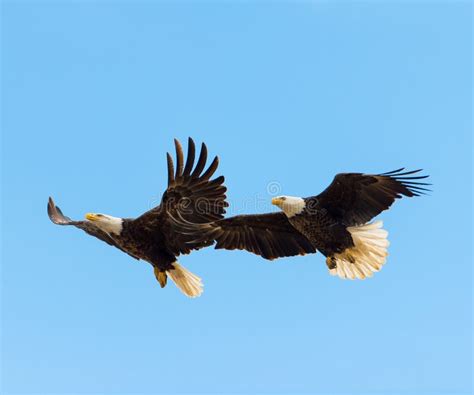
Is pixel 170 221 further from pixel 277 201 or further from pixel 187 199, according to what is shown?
pixel 277 201

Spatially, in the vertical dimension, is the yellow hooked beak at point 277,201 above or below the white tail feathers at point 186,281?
above

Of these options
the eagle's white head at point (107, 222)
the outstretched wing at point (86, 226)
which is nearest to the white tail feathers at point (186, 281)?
the outstretched wing at point (86, 226)

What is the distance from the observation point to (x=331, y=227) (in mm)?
10789

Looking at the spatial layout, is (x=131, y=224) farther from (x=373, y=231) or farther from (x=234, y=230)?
(x=373, y=231)

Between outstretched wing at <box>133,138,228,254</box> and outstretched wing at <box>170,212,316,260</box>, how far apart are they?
1.13 ft

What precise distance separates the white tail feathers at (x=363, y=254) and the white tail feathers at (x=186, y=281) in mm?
1779

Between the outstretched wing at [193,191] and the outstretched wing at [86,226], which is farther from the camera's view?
the outstretched wing at [86,226]

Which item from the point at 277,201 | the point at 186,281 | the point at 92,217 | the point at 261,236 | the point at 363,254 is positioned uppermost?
the point at 92,217

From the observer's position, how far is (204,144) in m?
10.7

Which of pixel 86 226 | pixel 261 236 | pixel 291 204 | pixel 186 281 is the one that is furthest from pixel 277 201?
pixel 86 226

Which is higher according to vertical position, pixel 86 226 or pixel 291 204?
pixel 86 226

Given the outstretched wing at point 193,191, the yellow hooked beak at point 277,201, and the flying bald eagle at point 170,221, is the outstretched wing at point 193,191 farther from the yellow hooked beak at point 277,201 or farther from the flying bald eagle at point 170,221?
the yellow hooked beak at point 277,201

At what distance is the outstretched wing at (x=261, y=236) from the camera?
11.4 meters

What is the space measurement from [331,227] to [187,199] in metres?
1.71
